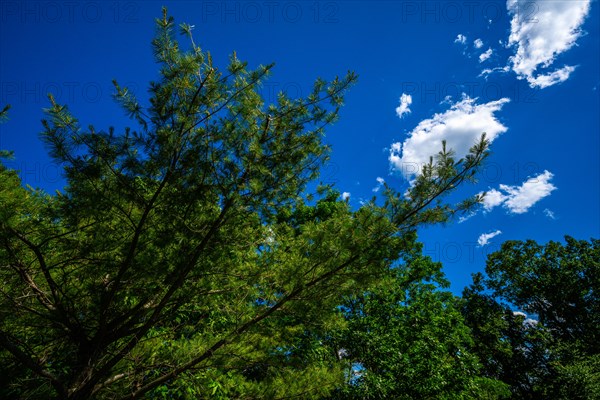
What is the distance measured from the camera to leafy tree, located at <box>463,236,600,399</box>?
17.4 m

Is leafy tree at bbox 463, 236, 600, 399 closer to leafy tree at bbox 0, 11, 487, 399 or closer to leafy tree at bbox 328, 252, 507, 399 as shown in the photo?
leafy tree at bbox 328, 252, 507, 399

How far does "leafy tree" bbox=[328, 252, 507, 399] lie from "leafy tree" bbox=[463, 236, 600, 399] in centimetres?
945

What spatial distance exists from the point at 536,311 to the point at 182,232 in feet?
77.0

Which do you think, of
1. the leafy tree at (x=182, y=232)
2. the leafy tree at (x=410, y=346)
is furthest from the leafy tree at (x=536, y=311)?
the leafy tree at (x=182, y=232)

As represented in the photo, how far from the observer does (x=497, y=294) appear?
20219mm

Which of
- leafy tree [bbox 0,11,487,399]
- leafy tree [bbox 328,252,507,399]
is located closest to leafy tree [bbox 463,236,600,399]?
leafy tree [bbox 328,252,507,399]

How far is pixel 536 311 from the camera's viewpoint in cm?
1936

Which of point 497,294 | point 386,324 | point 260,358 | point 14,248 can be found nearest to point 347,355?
point 386,324

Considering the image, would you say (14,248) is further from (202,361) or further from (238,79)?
(238,79)

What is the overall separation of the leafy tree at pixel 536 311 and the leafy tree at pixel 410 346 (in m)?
9.45

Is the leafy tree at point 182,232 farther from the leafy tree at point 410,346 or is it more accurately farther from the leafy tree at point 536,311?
the leafy tree at point 536,311

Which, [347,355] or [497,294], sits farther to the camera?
[497,294]

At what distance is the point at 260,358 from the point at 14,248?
3.17 m

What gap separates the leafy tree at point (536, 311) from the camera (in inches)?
684
